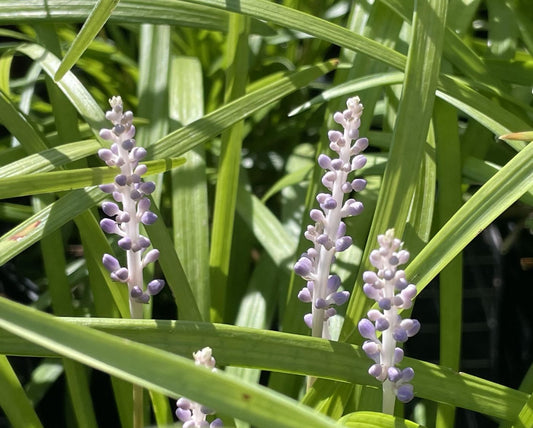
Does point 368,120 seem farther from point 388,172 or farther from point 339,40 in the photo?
point 388,172

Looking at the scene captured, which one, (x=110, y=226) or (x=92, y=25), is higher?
(x=92, y=25)

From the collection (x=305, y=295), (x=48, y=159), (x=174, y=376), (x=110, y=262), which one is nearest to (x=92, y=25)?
(x=48, y=159)

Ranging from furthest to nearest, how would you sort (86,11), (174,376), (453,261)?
(86,11), (453,261), (174,376)

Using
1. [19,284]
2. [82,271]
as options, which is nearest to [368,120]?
[82,271]

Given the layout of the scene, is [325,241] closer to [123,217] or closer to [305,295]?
[305,295]

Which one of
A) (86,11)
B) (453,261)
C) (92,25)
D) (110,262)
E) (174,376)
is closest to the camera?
(174,376)
